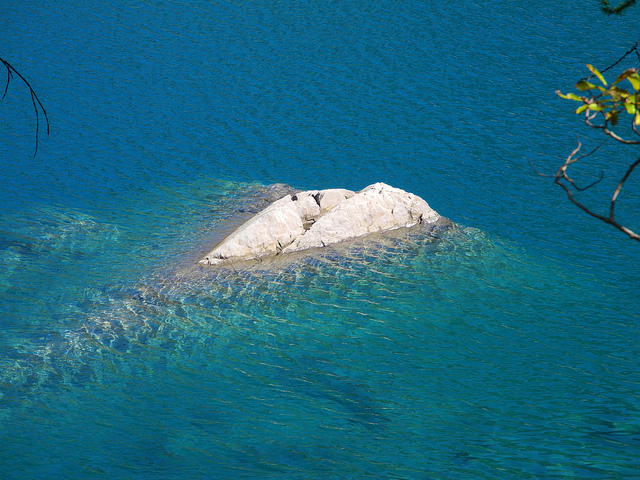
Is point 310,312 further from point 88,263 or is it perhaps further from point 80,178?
point 80,178

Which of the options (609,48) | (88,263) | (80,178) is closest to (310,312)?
(88,263)

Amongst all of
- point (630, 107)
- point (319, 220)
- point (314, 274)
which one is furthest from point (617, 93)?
point (319, 220)

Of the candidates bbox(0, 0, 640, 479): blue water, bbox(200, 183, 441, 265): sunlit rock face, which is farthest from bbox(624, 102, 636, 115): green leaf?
bbox(200, 183, 441, 265): sunlit rock face

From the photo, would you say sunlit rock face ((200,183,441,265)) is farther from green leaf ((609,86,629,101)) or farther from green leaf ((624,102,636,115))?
green leaf ((624,102,636,115))

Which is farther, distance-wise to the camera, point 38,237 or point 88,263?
point 38,237

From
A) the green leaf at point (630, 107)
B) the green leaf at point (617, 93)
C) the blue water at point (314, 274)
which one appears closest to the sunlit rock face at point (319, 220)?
the blue water at point (314, 274)

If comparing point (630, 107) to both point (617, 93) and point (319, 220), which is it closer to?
point (617, 93)

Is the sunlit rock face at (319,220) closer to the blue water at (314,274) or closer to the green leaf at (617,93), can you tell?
the blue water at (314,274)
